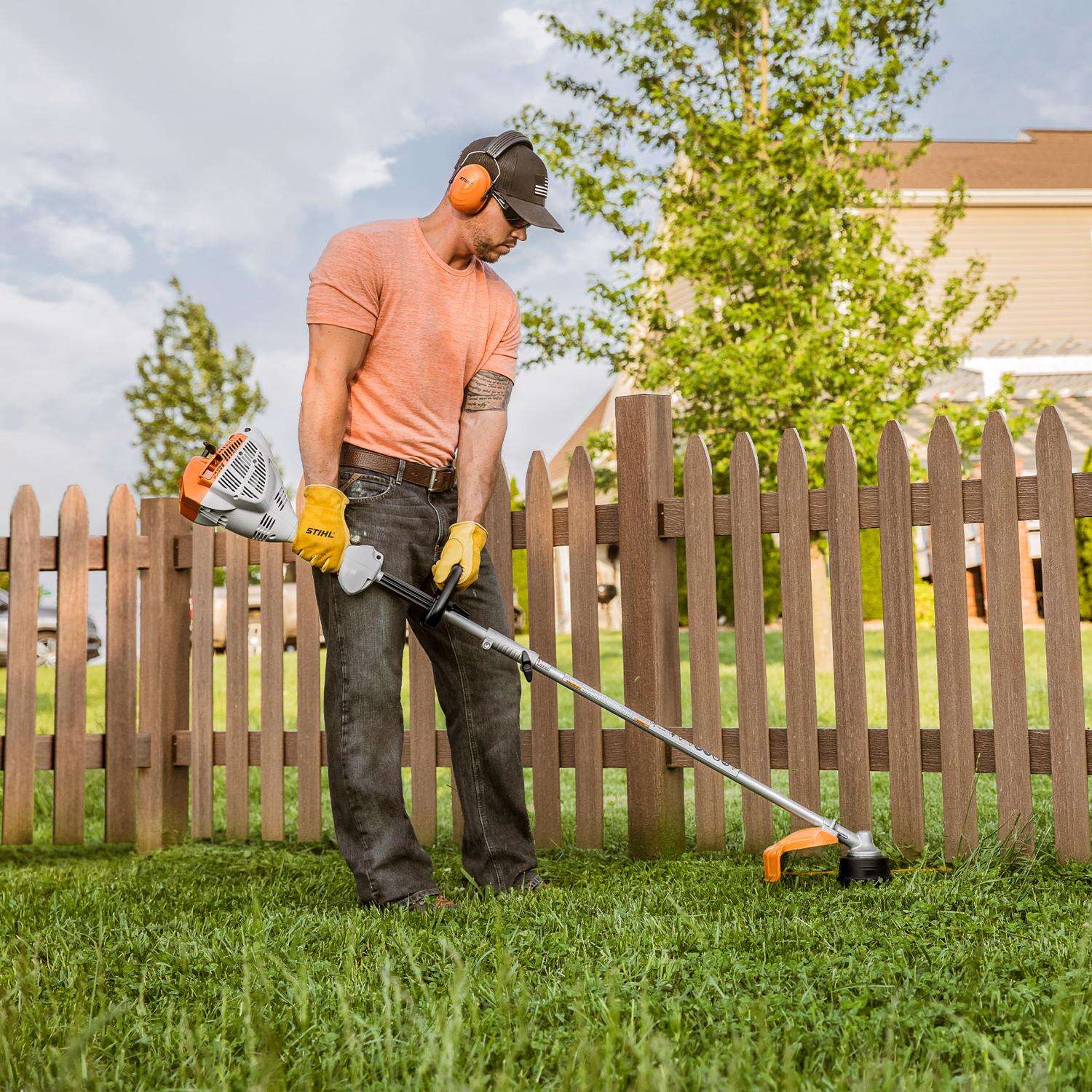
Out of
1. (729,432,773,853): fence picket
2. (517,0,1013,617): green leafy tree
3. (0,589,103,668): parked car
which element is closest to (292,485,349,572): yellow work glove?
(729,432,773,853): fence picket

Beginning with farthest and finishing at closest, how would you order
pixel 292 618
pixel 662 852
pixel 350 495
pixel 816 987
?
pixel 292 618 < pixel 662 852 < pixel 350 495 < pixel 816 987

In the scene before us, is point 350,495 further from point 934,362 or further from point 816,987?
point 934,362

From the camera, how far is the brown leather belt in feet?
10.3

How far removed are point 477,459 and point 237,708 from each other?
2.02 meters

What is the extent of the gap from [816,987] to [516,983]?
1.86 ft

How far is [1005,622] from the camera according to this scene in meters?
3.72

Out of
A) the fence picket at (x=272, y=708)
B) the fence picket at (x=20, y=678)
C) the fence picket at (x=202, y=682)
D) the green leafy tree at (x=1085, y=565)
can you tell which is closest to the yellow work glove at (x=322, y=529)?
the fence picket at (x=272, y=708)

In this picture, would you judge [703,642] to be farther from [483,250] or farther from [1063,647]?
[483,250]

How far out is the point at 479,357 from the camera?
334 cm

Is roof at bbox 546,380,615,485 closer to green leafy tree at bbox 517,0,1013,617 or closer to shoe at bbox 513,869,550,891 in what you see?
green leafy tree at bbox 517,0,1013,617

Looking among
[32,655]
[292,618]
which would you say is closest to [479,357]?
[32,655]

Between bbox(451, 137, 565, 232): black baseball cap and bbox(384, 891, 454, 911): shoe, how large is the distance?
186cm

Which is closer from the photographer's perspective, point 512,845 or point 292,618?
point 512,845

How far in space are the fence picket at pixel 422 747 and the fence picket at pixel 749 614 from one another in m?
1.22
